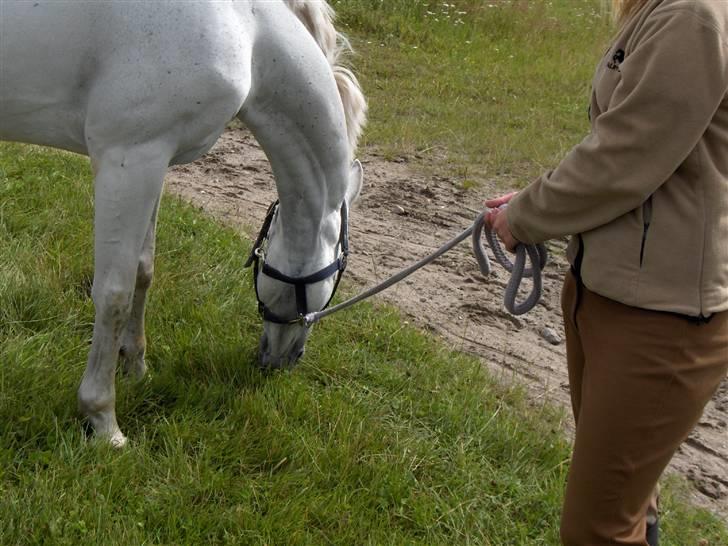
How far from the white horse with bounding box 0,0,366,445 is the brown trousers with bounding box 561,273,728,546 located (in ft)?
3.73

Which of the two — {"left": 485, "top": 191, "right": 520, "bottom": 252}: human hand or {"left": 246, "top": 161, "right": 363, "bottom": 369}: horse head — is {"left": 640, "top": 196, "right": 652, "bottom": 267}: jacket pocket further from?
{"left": 246, "top": 161, "right": 363, "bottom": 369}: horse head

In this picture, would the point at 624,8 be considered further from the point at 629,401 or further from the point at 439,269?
the point at 439,269

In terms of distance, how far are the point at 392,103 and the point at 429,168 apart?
1.69 metres

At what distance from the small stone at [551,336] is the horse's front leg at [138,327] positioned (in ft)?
6.56


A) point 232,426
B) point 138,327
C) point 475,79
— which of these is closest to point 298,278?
point 232,426

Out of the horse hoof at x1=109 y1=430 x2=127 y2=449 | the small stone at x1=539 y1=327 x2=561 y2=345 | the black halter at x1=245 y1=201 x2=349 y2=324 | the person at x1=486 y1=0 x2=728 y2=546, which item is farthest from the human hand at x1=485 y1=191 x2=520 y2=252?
the small stone at x1=539 y1=327 x2=561 y2=345

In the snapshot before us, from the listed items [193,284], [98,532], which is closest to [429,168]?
[193,284]

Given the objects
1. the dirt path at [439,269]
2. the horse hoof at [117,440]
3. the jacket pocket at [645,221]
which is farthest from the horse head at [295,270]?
the jacket pocket at [645,221]

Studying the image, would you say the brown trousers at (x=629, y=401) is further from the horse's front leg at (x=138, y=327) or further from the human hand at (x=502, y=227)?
the horse's front leg at (x=138, y=327)

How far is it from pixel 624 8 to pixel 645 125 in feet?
1.36

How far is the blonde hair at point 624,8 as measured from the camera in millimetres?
1868

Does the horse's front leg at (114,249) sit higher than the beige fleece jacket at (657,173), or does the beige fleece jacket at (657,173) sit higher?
the beige fleece jacket at (657,173)

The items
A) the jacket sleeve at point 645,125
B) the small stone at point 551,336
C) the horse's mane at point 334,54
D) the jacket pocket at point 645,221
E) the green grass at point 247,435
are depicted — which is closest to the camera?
the jacket sleeve at point 645,125

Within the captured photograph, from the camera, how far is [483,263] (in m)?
2.36
